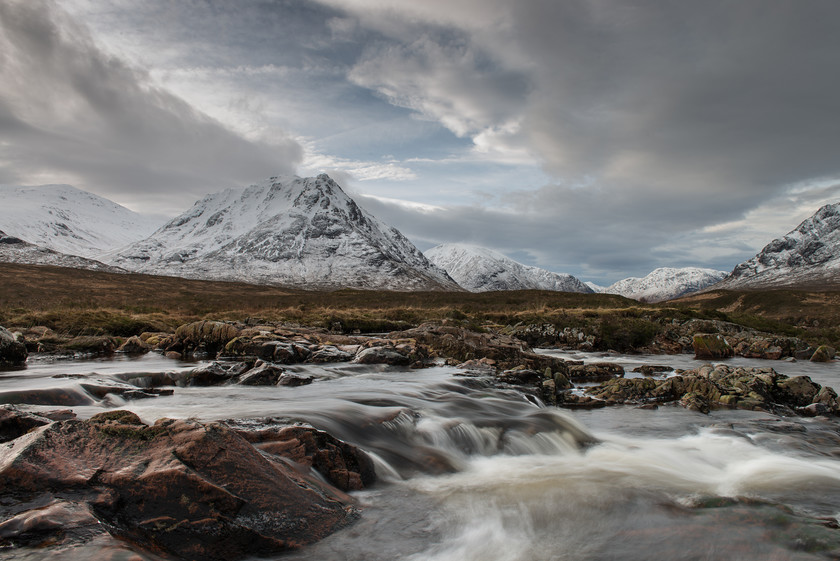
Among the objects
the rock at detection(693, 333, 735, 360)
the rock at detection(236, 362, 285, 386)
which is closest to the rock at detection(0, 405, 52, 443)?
the rock at detection(236, 362, 285, 386)

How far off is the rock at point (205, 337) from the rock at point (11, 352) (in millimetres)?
5521

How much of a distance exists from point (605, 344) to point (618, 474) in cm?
1856

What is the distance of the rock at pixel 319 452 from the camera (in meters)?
5.51

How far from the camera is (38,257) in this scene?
147m

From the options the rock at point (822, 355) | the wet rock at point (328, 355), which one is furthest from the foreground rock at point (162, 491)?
the rock at point (822, 355)

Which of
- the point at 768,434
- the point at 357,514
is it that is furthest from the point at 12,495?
the point at 768,434

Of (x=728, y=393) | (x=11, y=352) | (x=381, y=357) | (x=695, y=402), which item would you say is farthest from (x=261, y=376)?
(x=728, y=393)

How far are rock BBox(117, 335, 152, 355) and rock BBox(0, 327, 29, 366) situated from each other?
14.2 feet

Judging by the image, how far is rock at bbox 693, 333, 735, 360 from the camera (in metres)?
21.1

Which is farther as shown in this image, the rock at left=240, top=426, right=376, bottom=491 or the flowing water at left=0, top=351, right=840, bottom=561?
the rock at left=240, top=426, right=376, bottom=491

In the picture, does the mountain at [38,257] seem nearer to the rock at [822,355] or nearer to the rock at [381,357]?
the rock at [381,357]

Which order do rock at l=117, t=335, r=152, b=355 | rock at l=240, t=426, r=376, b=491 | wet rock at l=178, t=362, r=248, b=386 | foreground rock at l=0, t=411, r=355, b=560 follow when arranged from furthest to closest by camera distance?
rock at l=117, t=335, r=152, b=355 → wet rock at l=178, t=362, r=248, b=386 → rock at l=240, t=426, r=376, b=491 → foreground rock at l=0, t=411, r=355, b=560

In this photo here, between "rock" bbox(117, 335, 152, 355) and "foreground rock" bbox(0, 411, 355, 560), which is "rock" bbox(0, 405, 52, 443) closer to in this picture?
"foreground rock" bbox(0, 411, 355, 560)

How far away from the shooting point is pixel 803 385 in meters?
11.8
